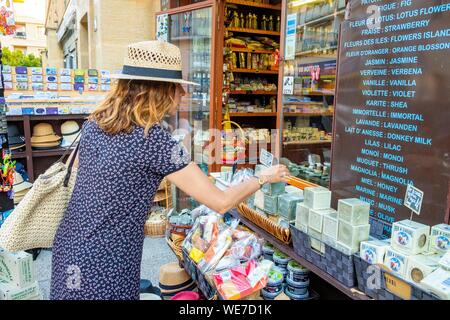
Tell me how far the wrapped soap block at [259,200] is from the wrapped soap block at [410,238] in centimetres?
95

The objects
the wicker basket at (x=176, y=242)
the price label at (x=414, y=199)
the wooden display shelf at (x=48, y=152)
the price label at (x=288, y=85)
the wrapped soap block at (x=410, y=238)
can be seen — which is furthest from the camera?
the wooden display shelf at (x=48, y=152)

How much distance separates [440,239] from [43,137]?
4588 millimetres

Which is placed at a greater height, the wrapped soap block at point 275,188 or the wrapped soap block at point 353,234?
the wrapped soap block at point 275,188

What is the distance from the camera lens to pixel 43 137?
4855mm

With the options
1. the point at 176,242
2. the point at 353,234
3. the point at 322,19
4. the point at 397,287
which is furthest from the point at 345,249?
the point at 322,19

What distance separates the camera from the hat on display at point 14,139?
4707mm

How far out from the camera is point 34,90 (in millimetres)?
4984

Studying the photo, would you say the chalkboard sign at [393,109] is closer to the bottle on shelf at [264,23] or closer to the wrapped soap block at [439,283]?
the wrapped soap block at [439,283]

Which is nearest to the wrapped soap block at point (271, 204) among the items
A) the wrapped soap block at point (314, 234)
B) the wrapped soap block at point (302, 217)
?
the wrapped soap block at point (302, 217)

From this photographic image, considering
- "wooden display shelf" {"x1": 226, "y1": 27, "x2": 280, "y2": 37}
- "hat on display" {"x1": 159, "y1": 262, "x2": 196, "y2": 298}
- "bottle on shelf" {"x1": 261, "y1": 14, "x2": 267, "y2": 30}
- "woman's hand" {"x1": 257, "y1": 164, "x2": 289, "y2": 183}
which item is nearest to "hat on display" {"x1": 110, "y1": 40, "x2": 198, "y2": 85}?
"woman's hand" {"x1": 257, "y1": 164, "x2": 289, "y2": 183}

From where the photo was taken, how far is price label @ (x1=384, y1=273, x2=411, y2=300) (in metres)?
1.44

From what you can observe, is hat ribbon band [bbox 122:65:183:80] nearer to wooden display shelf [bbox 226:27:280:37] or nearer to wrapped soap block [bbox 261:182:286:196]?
wrapped soap block [bbox 261:182:286:196]
